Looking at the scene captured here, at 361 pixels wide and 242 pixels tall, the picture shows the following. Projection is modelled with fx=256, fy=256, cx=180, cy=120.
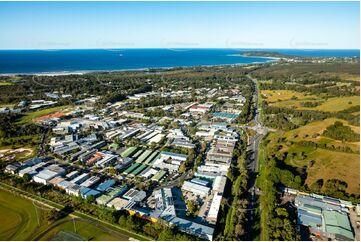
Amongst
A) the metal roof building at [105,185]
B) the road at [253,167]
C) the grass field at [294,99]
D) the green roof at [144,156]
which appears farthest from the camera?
the grass field at [294,99]

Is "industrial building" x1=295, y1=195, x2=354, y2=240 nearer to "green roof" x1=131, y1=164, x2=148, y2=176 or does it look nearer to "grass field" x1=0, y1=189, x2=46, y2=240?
"green roof" x1=131, y1=164, x2=148, y2=176

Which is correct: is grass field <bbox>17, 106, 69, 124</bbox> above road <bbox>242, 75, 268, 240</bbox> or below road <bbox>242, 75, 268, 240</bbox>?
above

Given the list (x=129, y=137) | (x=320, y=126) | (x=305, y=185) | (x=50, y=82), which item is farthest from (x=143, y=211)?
Answer: (x=50, y=82)

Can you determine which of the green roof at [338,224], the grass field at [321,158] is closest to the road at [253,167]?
the grass field at [321,158]

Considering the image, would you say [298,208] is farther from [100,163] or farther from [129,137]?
[129,137]

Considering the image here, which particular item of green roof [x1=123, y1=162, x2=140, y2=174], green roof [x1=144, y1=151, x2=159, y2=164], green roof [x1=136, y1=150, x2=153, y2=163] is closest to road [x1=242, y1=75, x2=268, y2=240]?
green roof [x1=144, y1=151, x2=159, y2=164]

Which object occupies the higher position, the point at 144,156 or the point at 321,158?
the point at 321,158

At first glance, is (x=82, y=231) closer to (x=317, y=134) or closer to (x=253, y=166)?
(x=253, y=166)

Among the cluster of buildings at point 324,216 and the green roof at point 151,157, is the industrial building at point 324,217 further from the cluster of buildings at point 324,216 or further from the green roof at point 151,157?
the green roof at point 151,157

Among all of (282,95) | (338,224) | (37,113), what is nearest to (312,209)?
(338,224)
